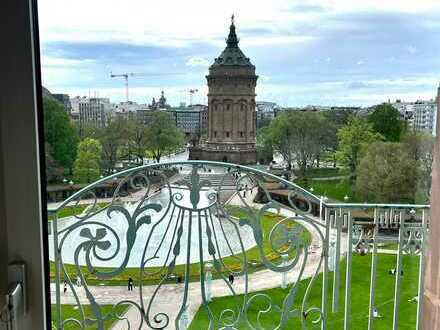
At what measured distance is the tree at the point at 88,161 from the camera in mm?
1115

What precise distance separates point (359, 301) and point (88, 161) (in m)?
0.91

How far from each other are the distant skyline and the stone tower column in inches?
11.0

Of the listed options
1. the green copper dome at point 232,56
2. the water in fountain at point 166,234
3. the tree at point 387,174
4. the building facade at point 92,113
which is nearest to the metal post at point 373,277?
the tree at point 387,174

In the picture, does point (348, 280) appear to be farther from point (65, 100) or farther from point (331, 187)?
point (65, 100)

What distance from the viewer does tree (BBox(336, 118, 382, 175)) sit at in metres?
1.16

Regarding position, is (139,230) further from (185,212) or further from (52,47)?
(52,47)

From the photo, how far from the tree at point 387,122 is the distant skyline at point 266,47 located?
3 cm

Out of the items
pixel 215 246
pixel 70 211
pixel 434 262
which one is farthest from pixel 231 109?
pixel 434 262

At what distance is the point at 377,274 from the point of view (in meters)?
1.35

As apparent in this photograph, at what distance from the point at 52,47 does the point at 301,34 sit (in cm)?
60

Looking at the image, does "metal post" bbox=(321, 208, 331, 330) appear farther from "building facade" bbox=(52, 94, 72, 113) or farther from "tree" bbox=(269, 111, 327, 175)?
"building facade" bbox=(52, 94, 72, 113)

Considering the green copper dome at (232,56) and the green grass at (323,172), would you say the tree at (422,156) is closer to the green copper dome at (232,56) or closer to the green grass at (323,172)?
the green grass at (323,172)

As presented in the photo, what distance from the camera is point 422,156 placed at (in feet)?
3.60

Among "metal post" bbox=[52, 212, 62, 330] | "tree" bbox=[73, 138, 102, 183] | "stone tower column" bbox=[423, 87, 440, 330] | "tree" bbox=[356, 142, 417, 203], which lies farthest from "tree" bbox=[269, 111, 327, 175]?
"metal post" bbox=[52, 212, 62, 330]
